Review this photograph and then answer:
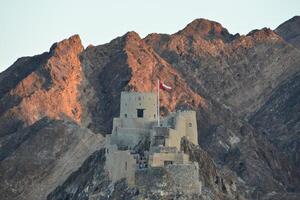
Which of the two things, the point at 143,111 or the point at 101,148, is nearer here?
the point at 143,111

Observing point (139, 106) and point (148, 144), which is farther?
point (139, 106)

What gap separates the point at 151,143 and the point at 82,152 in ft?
147

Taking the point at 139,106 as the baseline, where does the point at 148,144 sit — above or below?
A: below

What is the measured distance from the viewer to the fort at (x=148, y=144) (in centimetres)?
14462

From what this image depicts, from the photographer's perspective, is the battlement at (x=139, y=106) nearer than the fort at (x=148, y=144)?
No

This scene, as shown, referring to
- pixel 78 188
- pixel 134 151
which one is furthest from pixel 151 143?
pixel 78 188

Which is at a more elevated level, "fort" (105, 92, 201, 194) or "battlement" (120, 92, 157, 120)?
"battlement" (120, 92, 157, 120)

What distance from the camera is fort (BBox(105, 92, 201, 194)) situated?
474 feet

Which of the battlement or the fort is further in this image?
the battlement

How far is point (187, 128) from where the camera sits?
162m

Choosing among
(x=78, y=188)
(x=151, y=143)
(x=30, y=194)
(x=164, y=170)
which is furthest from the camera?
(x=30, y=194)

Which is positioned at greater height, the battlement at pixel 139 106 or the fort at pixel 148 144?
the battlement at pixel 139 106

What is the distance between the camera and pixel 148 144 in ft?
508

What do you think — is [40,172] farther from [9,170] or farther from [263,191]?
[263,191]
